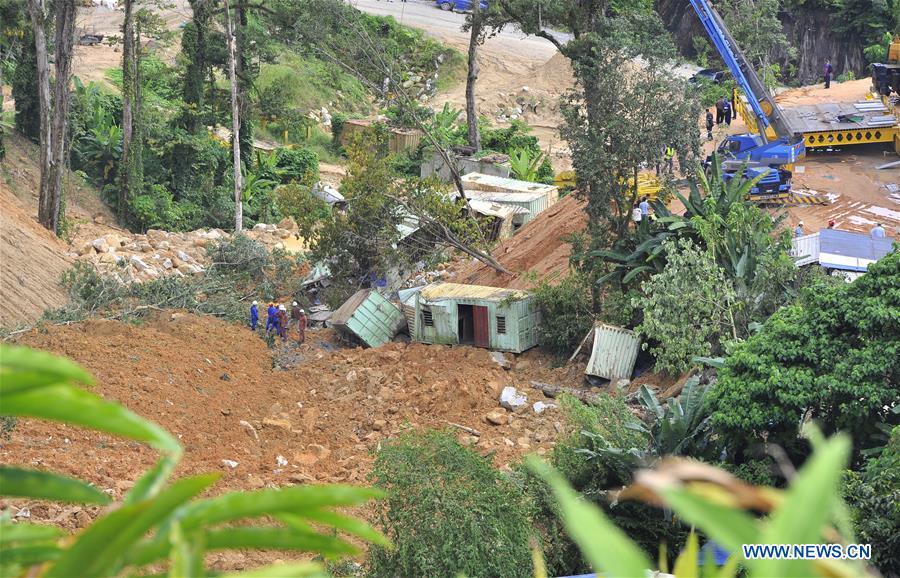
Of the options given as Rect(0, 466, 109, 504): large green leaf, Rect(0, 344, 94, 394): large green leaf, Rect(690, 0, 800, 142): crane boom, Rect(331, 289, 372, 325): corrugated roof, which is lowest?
Rect(331, 289, 372, 325): corrugated roof

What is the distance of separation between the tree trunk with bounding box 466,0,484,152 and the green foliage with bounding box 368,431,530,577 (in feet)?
72.8

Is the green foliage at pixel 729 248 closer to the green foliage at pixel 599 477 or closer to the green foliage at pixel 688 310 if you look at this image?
the green foliage at pixel 688 310

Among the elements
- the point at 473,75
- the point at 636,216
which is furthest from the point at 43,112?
the point at 473,75

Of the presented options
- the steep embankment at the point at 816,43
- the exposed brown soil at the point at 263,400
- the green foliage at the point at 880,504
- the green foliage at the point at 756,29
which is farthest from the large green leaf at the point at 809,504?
the steep embankment at the point at 816,43

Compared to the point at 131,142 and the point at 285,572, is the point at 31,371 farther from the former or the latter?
the point at 131,142

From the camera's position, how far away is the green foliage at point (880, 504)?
930 cm

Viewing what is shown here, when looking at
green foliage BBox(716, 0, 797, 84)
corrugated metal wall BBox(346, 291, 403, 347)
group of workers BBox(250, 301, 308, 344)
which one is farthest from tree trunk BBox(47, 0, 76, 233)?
green foliage BBox(716, 0, 797, 84)

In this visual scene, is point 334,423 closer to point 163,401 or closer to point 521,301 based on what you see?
point 163,401

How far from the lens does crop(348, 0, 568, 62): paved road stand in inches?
1777

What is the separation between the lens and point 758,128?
88.3 ft

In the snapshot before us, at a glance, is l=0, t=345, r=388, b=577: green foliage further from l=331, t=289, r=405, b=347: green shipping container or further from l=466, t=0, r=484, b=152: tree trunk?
l=466, t=0, r=484, b=152: tree trunk

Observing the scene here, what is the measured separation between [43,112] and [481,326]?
11389 millimetres

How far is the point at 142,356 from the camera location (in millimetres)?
17094

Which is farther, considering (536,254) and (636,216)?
(536,254)
